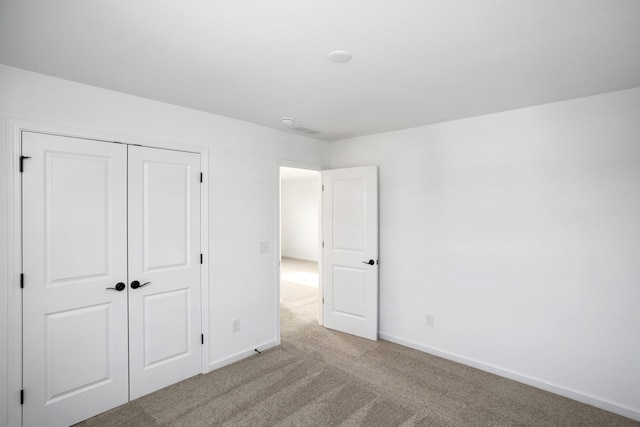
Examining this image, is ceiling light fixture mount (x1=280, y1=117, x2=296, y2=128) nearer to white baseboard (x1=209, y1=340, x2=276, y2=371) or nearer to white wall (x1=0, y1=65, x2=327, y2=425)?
white wall (x1=0, y1=65, x2=327, y2=425)

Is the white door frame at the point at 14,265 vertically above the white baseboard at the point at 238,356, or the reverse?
the white door frame at the point at 14,265

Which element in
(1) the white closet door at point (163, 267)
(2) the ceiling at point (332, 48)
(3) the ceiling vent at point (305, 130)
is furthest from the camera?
(3) the ceiling vent at point (305, 130)

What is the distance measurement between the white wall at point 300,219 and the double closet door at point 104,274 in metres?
6.69

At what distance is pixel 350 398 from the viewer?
2.74 metres

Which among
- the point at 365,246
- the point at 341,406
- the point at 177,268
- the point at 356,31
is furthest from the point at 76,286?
the point at 365,246

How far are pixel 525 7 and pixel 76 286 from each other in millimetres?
3335

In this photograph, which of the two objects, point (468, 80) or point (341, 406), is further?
point (341, 406)

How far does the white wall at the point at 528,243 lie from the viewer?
2586mm

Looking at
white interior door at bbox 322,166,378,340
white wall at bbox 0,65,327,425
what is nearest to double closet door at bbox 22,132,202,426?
white wall at bbox 0,65,327,425

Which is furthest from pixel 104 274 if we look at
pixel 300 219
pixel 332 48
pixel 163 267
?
pixel 300 219

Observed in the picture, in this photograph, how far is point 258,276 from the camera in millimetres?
3668

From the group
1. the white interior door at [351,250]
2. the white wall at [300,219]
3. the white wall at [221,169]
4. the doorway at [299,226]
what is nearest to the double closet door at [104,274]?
the white wall at [221,169]

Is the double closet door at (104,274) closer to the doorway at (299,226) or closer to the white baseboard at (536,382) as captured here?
the white baseboard at (536,382)

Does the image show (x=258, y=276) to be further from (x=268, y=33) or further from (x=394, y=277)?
(x=268, y=33)
